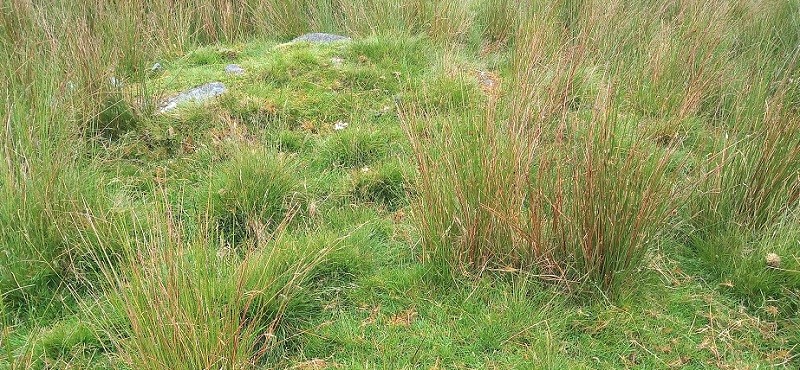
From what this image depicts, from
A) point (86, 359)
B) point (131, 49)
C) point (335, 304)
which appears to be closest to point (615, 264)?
point (335, 304)

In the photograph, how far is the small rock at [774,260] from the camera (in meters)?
2.83

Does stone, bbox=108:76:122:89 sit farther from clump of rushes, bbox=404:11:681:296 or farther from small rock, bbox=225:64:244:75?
clump of rushes, bbox=404:11:681:296

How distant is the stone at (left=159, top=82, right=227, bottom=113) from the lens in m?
4.64

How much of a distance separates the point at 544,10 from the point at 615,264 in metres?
3.51

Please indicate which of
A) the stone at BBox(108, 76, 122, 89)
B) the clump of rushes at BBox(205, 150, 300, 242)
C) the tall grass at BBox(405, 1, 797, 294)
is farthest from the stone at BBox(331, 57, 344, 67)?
the tall grass at BBox(405, 1, 797, 294)

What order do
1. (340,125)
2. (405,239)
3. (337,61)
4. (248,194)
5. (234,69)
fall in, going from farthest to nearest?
(337,61) → (234,69) → (340,125) → (248,194) → (405,239)

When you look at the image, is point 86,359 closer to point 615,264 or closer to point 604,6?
point 615,264

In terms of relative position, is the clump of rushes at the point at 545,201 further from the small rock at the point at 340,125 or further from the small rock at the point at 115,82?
the small rock at the point at 115,82

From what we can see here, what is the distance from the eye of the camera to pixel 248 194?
341 centimetres

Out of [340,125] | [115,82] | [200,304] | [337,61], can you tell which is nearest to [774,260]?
[200,304]

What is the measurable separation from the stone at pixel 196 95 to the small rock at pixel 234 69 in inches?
9.6

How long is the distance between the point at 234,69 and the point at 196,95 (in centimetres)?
59

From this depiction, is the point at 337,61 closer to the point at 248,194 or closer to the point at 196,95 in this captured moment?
the point at 196,95

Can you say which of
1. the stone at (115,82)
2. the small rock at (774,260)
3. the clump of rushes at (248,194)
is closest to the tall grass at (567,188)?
the small rock at (774,260)
